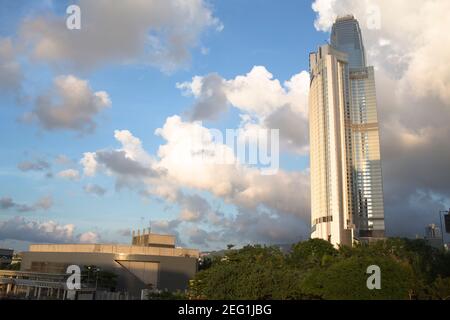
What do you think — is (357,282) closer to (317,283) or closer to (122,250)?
(317,283)

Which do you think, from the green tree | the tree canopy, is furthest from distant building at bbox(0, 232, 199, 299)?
the green tree

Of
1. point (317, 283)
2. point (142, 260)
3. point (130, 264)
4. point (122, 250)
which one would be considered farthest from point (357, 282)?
point (122, 250)

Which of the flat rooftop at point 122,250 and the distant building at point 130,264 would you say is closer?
the distant building at point 130,264

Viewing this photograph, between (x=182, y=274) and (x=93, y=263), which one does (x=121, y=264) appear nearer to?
(x=93, y=263)

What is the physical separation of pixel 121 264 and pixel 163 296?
60.7 m

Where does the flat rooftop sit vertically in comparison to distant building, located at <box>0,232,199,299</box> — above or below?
above

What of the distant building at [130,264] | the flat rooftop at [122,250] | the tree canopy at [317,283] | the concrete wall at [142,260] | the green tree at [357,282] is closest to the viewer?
the tree canopy at [317,283]

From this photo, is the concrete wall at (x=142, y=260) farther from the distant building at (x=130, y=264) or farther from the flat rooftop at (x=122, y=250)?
the flat rooftop at (x=122, y=250)

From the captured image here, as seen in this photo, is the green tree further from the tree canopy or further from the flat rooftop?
the flat rooftop

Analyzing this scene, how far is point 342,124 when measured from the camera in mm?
198375

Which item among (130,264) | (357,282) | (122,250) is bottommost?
(357,282)

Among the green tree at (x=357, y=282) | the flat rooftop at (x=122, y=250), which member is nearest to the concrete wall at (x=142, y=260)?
the flat rooftop at (x=122, y=250)
